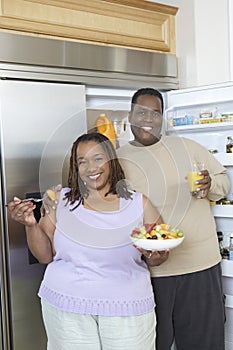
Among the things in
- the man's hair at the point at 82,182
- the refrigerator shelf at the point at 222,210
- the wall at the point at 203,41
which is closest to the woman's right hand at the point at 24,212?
the man's hair at the point at 82,182

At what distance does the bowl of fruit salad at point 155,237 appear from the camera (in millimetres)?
1594

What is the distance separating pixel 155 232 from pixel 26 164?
57cm

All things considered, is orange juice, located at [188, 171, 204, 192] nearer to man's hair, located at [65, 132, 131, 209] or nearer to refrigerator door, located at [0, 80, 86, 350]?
man's hair, located at [65, 132, 131, 209]

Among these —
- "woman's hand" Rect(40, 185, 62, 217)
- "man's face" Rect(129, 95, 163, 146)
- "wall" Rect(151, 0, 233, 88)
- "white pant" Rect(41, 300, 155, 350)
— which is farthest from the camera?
"wall" Rect(151, 0, 233, 88)

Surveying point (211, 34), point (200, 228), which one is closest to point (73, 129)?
point (200, 228)

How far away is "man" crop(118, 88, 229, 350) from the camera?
5.91 ft

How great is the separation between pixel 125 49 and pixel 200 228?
0.84 metres

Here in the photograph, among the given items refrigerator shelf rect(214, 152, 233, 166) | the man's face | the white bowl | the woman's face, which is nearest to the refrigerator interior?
the man's face

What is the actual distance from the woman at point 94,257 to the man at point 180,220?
5.2 inches

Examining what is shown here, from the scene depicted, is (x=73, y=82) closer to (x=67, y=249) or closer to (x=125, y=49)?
(x=125, y=49)

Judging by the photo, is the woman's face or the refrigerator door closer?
the woman's face

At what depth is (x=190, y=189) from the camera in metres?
1.89

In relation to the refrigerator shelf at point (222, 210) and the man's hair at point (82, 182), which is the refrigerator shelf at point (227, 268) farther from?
the man's hair at point (82, 182)

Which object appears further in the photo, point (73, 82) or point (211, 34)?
point (211, 34)
